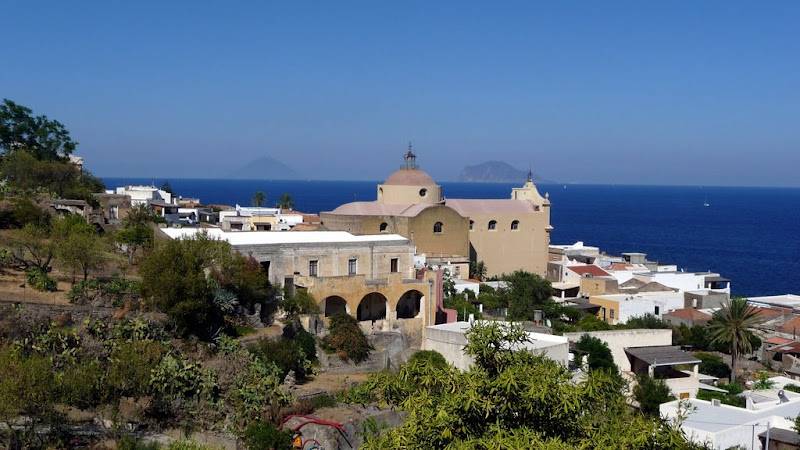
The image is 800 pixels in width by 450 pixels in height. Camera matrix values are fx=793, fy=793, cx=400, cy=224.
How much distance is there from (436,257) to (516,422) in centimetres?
3754

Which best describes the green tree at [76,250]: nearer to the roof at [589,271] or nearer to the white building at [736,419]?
the white building at [736,419]

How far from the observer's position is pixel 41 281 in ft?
80.4

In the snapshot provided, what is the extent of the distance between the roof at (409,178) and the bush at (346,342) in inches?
941

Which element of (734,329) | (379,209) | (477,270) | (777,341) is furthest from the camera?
(477,270)

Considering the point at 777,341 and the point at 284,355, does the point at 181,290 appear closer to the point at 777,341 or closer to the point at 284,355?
the point at 284,355

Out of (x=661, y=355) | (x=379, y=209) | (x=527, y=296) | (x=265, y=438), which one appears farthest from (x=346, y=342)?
(x=379, y=209)

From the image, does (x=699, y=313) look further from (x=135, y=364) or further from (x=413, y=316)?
(x=135, y=364)

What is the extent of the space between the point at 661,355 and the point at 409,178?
78.0 ft

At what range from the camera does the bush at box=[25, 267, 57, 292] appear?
2443 cm

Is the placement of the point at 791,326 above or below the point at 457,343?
below

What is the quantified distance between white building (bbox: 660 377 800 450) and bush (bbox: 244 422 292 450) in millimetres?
9876

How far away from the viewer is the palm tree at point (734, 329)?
35.4 m

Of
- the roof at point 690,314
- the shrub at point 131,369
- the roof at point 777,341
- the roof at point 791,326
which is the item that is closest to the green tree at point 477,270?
the roof at point 690,314

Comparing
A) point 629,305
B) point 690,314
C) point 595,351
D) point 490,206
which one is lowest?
point 595,351
